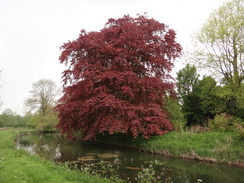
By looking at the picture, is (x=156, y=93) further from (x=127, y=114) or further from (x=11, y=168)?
(x=11, y=168)

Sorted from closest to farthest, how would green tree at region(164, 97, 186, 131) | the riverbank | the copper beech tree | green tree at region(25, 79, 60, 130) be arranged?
the riverbank
the copper beech tree
green tree at region(164, 97, 186, 131)
green tree at region(25, 79, 60, 130)

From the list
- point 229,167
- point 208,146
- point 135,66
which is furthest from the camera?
point 135,66

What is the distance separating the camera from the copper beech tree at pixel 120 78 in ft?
48.4

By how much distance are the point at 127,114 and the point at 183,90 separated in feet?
52.6

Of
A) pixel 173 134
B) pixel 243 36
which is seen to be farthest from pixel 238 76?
pixel 173 134

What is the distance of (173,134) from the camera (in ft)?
54.1

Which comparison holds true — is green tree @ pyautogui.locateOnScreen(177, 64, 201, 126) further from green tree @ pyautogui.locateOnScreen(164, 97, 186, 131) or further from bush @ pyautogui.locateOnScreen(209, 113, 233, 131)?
bush @ pyautogui.locateOnScreen(209, 113, 233, 131)

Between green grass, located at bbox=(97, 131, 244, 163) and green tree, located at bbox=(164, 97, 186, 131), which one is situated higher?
green tree, located at bbox=(164, 97, 186, 131)

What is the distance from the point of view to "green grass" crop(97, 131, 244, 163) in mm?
12266

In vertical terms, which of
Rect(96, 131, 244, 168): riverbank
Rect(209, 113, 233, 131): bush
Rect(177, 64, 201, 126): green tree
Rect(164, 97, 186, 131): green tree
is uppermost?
Rect(177, 64, 201, 126): green tree

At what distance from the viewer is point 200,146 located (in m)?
13.6

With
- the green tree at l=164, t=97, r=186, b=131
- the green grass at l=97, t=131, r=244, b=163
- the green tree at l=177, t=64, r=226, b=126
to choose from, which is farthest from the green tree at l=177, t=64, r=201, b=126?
the green grass at l=97, t=131, r=244, b=163

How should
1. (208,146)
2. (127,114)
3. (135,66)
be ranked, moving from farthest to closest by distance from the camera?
(135,66) < (127,114) < (208,146)

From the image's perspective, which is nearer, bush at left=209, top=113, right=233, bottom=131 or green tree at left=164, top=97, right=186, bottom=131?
bush at left=209, top=113, right=233, bottom=131
